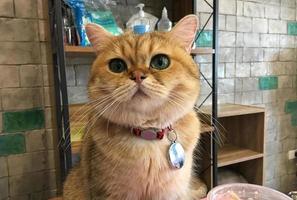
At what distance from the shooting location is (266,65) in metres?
2.12

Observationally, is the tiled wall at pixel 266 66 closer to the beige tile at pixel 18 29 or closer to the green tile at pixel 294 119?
the green tile at pixel 294 119

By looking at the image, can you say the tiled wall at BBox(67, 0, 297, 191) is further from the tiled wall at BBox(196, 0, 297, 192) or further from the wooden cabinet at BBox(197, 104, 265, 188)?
the wooden cabinet at BBox(197, 104, 265, 188)

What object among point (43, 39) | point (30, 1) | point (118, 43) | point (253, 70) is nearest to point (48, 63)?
point (43, 39)

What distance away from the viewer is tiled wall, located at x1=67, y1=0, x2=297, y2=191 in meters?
1.89

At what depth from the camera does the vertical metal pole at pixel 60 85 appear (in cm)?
100

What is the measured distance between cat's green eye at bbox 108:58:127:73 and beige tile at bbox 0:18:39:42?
77cm

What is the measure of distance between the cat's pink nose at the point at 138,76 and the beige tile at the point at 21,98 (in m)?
0.86

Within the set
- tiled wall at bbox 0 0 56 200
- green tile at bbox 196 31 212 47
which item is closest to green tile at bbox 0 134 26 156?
tiled wall at bbox 0 0 56 200

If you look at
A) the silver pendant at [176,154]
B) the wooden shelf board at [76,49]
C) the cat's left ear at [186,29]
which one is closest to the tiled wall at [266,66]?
the wooden shelf board at [76,49]

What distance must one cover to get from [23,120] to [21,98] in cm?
11

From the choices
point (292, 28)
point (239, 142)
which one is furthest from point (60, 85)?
point (292, 28)

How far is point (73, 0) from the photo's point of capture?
1110 millimetres

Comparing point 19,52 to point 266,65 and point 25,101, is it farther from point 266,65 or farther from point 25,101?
point 266,65

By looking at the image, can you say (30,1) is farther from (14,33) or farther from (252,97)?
(252,97)
